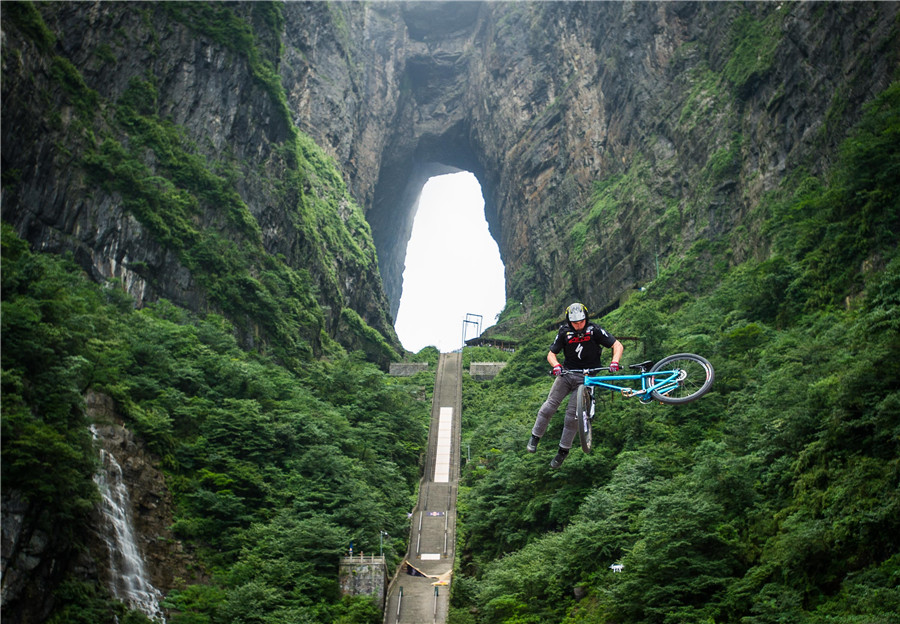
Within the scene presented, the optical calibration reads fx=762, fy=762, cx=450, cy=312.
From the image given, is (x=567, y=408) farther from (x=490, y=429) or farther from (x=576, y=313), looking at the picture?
(x=490, y=429)

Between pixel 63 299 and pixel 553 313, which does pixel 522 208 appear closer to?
pixel 553 313

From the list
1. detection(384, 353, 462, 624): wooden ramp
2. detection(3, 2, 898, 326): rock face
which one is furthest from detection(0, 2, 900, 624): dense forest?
detection(3, 2, 898, 326): rock face

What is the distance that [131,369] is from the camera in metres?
29.6

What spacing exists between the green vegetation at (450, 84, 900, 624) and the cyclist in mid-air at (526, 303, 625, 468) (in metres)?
6.14

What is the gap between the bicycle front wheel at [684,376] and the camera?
30.3ft

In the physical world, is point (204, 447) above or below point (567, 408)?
above

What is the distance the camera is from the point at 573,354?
400 inches

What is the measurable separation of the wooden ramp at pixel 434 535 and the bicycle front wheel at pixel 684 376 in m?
18.3

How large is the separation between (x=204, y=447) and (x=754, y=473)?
64.1ft

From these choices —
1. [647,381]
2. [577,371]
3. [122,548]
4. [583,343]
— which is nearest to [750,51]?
[122,548]

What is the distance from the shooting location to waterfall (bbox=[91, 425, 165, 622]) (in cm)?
2233

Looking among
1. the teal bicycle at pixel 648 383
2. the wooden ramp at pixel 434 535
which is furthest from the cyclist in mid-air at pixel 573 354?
the wooden ramp at pixel 434 535

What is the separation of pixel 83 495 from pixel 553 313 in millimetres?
47837

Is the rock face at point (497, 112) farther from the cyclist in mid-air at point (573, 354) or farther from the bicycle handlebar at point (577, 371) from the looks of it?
the bicycle handlebar at point (577, 371)
